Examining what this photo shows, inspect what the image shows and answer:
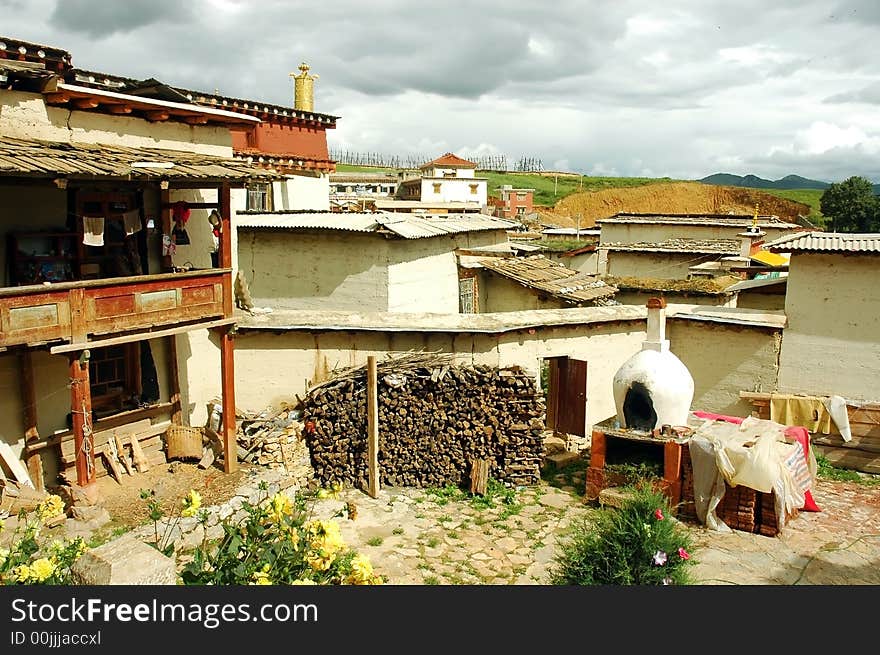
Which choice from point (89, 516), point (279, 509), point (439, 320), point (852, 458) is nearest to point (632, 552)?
point (279, 509)

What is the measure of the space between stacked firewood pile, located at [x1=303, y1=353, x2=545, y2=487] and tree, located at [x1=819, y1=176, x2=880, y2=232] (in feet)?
161

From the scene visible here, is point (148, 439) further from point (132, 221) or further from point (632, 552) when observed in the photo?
point (632, 552)

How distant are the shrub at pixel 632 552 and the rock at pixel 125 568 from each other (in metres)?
4.45

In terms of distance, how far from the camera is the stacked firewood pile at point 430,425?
13.0m

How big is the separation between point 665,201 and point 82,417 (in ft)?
236

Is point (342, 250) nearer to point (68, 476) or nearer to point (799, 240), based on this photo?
point (68, 476)

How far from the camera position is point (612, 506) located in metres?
11.7

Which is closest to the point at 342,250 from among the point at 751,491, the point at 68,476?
the point at 68,476

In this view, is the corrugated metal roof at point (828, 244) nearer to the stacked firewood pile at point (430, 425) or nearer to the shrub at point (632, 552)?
the stacked firewood pile at point (430, 425)

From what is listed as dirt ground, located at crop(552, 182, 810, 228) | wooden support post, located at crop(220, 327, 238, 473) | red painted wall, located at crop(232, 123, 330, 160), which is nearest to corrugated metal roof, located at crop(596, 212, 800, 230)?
red painted wall, located at crop(232, 123, 330, 160)

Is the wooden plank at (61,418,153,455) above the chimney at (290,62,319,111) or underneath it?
underneath

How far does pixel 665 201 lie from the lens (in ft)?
244

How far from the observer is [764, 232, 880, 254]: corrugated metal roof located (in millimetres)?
14289

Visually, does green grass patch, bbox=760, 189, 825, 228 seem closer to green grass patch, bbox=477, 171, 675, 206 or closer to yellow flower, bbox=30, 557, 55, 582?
green grass patch, bbox=477, 171, 675, 206
